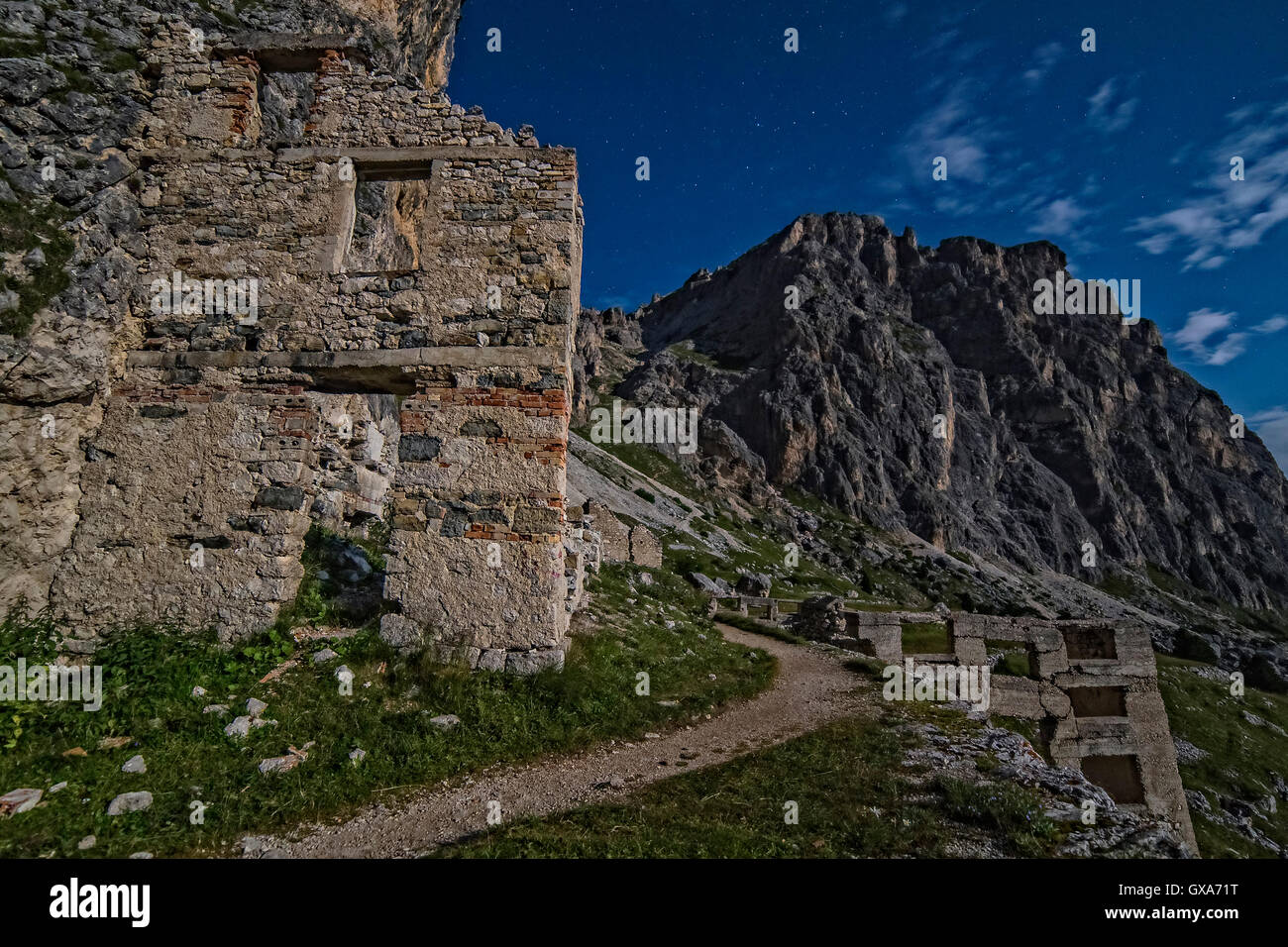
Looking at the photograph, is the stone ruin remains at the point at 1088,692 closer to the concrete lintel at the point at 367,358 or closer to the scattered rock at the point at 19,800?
the concrete lintel at the point at 367,358

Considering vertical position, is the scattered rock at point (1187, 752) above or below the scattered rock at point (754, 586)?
below

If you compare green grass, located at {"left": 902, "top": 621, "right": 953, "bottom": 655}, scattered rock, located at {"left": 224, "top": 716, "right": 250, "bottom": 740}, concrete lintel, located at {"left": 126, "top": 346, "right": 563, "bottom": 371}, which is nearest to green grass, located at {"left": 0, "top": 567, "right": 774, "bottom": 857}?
scattered rock, located at {"left": 224, "top": 716, "right": 250, "bottom": 740}

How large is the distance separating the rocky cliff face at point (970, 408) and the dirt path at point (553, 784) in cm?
9270

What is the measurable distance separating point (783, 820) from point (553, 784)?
2342mm

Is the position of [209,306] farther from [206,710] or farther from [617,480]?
[617,480]

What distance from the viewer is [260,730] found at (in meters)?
6.36

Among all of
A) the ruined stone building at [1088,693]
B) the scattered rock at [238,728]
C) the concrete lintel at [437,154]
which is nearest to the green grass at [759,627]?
the ruined stone building at [1088,693]

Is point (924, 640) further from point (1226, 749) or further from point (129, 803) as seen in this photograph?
point (129, 803)

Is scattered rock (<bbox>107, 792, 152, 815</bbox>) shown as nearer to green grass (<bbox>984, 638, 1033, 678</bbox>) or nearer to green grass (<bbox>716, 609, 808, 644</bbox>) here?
green grass (<bbox>716, 609, 808, 644</bbox>)

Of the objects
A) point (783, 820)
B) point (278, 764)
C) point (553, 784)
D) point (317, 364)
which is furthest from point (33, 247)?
point (783, 820)

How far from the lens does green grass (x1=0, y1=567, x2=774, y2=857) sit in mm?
5082

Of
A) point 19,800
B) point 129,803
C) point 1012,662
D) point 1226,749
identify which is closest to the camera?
point 19,800

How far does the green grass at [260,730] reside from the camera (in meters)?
5.08
